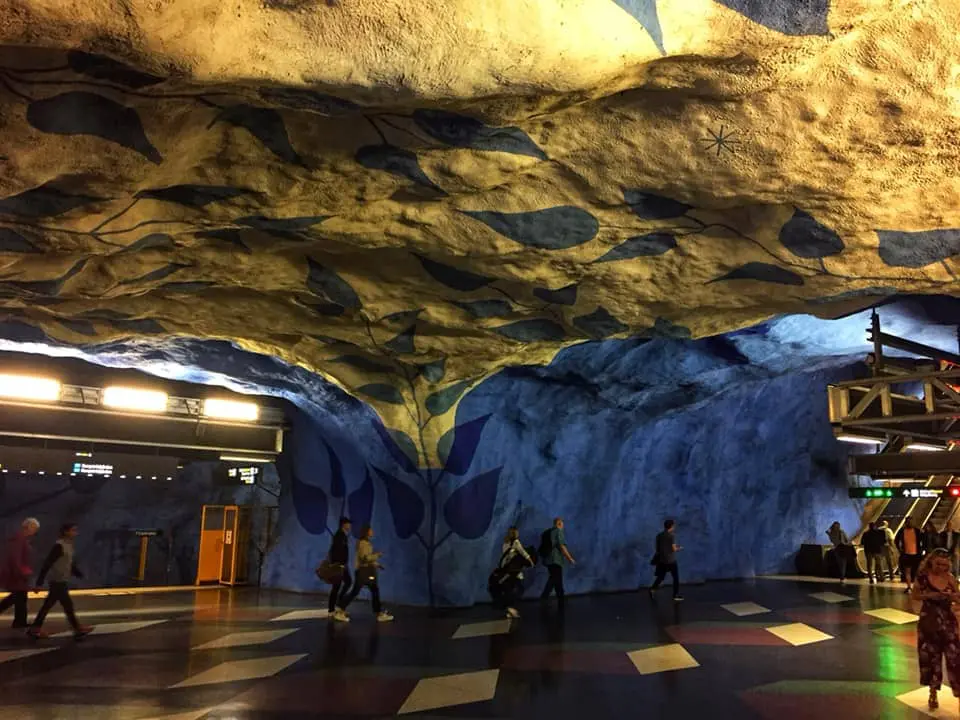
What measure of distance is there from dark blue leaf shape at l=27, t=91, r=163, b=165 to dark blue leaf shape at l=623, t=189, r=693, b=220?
360cm

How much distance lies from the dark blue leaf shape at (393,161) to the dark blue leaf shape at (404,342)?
4221 millimetres

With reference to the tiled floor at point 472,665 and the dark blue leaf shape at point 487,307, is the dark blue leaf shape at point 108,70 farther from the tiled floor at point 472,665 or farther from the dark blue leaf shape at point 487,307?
the dark blue leaf shape at point 487,307

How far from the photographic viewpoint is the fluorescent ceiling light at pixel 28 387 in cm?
1280

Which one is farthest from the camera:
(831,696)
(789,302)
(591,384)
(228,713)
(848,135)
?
(591,384)

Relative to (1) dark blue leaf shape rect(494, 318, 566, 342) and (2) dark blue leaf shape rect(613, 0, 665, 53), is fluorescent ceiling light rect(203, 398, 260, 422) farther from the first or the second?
(2) dark blue leaf shape rect(613, 0, 665, 53)

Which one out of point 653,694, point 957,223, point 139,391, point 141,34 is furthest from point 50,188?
point 139,391

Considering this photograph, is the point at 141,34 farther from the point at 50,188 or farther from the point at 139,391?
the point at 139,391

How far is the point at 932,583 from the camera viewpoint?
6.10 m

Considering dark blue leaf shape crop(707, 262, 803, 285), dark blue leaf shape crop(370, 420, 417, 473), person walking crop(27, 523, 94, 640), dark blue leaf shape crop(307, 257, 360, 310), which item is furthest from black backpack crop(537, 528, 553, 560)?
person walking crop(27, 523, 94, 640)

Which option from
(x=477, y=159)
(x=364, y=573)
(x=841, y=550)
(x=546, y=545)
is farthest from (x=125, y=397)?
(x=841, y=550)

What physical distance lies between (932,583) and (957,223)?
2.98 metres

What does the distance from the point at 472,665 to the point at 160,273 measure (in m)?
5.13

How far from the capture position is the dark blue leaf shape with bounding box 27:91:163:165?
4.28 m

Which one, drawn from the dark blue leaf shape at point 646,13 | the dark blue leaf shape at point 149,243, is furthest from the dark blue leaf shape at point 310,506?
the dark blue leaf shape at point 646,13
